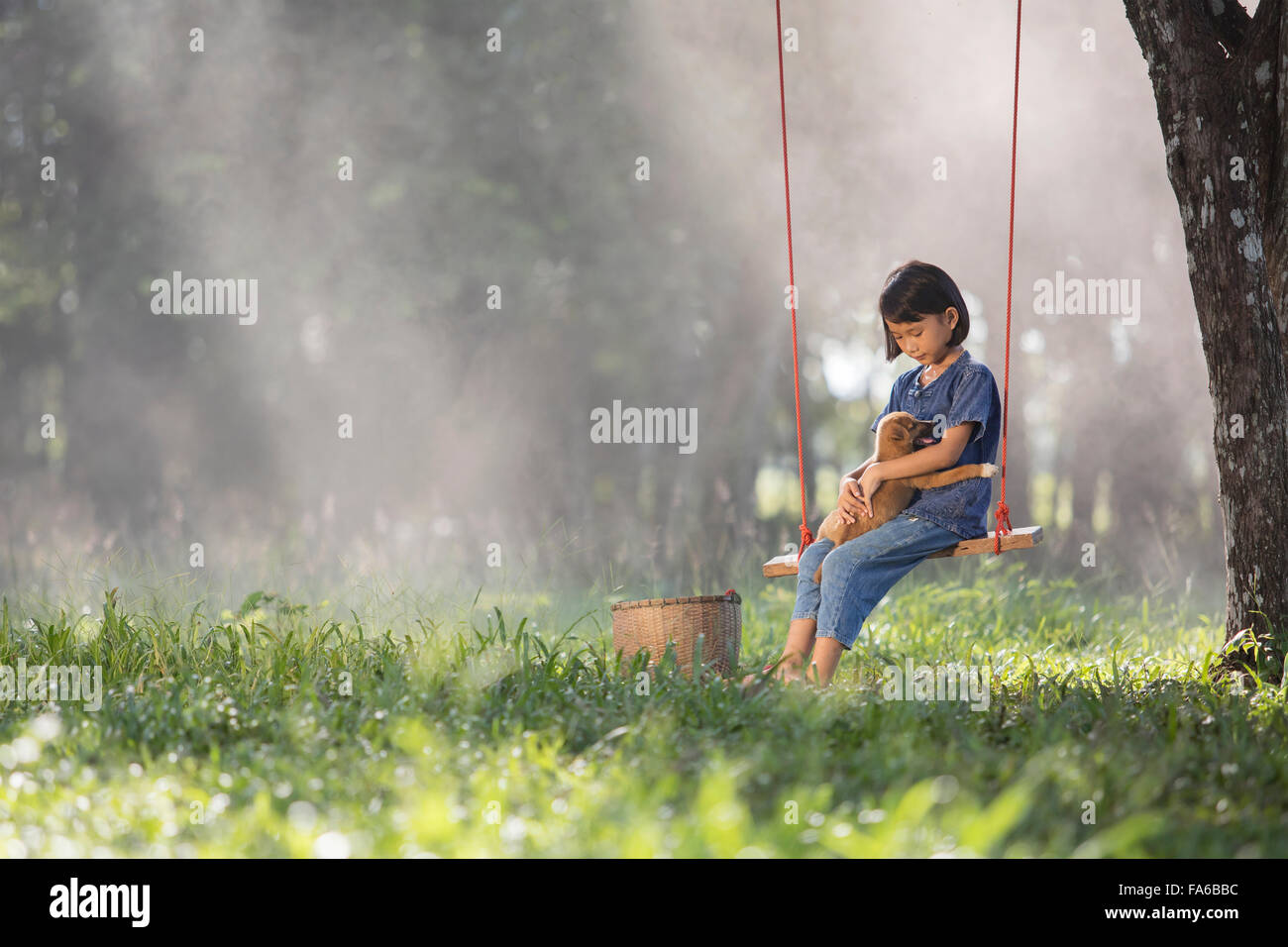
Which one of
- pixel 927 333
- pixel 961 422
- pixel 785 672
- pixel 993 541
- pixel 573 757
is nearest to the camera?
pixel 573 757

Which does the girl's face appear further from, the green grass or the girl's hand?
the green grass

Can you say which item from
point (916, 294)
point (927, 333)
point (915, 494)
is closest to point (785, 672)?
point (915, 494)

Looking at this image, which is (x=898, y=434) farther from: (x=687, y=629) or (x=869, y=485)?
(x=687, y=629)

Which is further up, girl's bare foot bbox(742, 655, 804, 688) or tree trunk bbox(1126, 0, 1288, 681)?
tree trunk bbox(1126, 0, 1288, 681)

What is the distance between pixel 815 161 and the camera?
11.6m

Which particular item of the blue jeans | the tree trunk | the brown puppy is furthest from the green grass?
the brown puppy

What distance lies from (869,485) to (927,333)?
0.65m

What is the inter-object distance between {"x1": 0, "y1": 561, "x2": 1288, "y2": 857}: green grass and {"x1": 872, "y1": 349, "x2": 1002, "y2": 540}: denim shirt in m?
0.69

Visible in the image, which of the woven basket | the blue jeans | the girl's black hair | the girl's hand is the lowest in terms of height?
the woven basket

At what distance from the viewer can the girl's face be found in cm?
444

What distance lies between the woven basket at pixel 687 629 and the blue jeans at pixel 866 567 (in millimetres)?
394

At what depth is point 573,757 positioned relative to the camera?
10.8 ft
